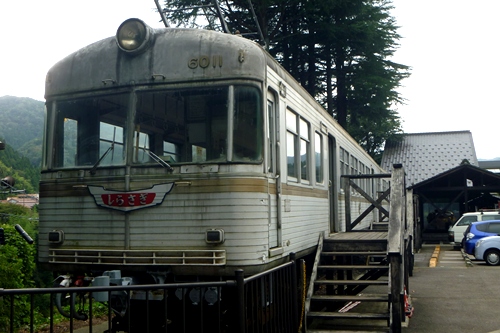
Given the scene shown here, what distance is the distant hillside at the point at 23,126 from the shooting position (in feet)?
367

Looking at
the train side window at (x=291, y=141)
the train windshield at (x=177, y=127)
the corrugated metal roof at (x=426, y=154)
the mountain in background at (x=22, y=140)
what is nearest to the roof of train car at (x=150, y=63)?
the train windshield at (x=177, y=127)

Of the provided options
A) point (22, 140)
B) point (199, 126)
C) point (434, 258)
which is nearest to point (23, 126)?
point (22, 140)

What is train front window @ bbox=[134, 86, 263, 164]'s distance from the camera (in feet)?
23.0

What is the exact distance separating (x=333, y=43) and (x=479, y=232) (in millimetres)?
11943

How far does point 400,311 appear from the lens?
26.9ft

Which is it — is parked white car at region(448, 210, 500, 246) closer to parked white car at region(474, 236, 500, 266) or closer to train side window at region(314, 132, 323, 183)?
parked white car at region(474, 236, 500, 266)

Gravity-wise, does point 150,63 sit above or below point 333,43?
below

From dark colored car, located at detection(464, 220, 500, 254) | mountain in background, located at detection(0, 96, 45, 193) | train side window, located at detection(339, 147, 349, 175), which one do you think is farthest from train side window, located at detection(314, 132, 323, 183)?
mountain in background, located at detection(0, 96, 45, 193)

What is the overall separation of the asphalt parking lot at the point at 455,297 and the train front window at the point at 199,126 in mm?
3930

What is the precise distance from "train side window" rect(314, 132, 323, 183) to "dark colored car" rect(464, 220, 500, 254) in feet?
40.6

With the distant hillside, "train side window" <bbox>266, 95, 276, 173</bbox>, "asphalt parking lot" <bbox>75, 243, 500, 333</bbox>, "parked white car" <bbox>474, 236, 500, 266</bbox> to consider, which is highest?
the distant hillside

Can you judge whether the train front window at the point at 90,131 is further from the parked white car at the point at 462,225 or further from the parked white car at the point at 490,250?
the parked white car at the point at 462,225

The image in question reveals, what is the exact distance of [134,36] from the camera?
7.45 m

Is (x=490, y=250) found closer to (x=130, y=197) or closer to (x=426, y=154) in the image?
(x=130, y=197)
